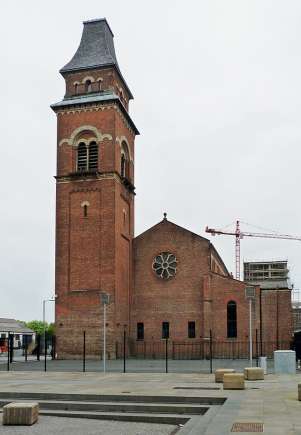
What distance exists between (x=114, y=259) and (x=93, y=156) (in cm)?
886

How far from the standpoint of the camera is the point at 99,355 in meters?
45.2

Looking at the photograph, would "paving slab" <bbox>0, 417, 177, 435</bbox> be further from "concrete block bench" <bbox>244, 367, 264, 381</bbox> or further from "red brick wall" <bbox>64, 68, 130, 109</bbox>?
"red brick wall" <bbox>64, 68, 130, 109</bbox>

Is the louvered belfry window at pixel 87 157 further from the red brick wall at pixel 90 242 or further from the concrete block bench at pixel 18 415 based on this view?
the concrete block bench at pixel 18 415

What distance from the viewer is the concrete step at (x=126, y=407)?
1697cm

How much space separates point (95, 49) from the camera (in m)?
53.0

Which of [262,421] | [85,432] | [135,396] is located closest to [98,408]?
[135,396]

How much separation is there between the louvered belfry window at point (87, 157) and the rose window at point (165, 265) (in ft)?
31.0

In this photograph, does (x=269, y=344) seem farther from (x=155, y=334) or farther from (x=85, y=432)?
(x=85, y=432)

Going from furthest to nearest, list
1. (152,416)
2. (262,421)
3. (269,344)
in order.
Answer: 1. (269,344)
2. (152,416)
3. (262,421)

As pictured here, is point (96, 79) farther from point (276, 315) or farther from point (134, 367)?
point (134, 367)

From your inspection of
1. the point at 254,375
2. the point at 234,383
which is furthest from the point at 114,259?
the point at 234,383

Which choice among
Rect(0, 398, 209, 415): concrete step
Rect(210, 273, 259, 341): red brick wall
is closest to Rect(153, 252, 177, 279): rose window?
Rect(210, 273, 259, 341): red brick wall

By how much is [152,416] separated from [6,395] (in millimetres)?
6329

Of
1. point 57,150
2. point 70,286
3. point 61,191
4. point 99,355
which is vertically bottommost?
point 99,355
